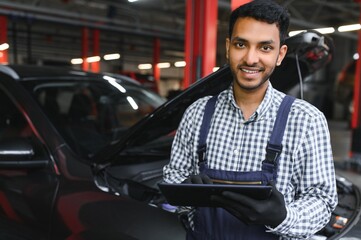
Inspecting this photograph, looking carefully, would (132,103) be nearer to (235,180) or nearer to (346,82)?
(235,180)

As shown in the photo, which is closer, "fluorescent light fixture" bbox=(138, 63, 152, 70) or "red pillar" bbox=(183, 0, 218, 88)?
"red pillar" bbox=(183, 0, 218, 88)

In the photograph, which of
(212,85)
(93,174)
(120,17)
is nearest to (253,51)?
(212,85)

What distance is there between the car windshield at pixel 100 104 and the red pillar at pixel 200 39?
741mm

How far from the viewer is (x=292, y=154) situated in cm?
101

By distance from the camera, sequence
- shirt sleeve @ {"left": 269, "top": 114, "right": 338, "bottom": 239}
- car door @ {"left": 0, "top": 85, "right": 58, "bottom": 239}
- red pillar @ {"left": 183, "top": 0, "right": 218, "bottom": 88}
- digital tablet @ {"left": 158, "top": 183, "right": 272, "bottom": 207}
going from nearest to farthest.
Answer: digital tablet @ {"left": 158, "top": 183, "right": 272, "bottom": 207} → shirt sleeve @ {"left": 269, "top": 114, "right": 338, "bottom": 239} → car door @ {"left": 0, "top": 85, "right": 58, "bottom": 239} → red pillar @ {"left": 183, "top": 0, "right": 218, "bottom": 88}

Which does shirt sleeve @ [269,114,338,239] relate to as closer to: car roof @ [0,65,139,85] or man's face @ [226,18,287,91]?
man's face @ [226,18,287,91]

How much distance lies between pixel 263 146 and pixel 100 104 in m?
2.26

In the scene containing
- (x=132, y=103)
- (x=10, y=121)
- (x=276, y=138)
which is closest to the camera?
(x=276, y=138)

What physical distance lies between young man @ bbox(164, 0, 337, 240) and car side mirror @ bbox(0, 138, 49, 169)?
1011 mm

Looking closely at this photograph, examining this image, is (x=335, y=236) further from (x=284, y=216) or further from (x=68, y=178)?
(x=68, y=178)

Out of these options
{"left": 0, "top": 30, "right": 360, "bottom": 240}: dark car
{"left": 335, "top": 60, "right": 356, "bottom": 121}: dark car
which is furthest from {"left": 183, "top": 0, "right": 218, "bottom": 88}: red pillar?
{"left": 335, "top": 60, "right": 356, "bottom": 121}: dark car

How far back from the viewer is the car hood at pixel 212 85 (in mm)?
1449

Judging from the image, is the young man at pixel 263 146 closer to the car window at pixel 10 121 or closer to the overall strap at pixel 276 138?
the overall strap at pixel 276 138

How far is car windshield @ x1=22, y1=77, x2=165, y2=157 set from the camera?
260cm
